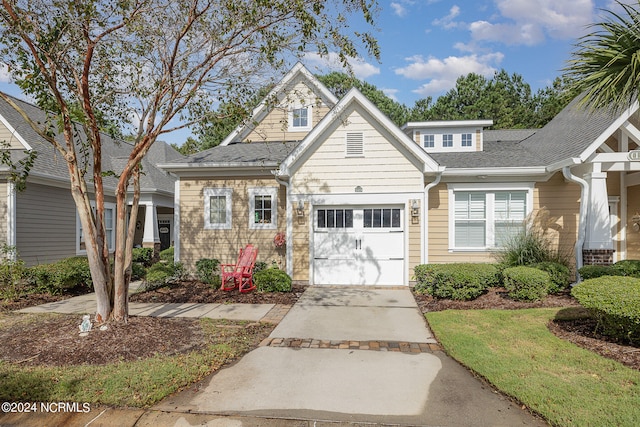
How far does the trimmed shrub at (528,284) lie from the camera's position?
7520 millimetres

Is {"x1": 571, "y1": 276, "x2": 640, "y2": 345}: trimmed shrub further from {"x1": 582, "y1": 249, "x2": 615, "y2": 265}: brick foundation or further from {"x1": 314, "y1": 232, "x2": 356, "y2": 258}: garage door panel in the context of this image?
{"x1": 314, "y1": 232, "x2": 356, "y2": 258}: garage door panel

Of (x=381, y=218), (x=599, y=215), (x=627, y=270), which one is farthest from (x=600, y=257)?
(x=381, y=218)

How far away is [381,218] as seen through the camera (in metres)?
9.83

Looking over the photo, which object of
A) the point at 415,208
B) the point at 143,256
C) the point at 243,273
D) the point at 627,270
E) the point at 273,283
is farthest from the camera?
the point at 143,256

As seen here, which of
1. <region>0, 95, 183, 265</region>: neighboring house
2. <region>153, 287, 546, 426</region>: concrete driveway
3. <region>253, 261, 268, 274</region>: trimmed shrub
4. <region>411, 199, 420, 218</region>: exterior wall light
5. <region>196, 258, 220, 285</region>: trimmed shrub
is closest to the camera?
<region>153, 287, 546, 426</region>: concrete driveway

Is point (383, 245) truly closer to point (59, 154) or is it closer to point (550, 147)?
point (550, 147)

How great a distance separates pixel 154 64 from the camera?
6559 mm

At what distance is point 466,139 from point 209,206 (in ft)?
29.8

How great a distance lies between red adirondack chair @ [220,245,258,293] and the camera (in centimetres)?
916

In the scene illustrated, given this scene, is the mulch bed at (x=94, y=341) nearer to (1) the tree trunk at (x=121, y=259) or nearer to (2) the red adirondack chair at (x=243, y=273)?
(1) the tree trunk at (x=121, y=259)

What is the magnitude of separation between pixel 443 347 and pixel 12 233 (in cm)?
1188

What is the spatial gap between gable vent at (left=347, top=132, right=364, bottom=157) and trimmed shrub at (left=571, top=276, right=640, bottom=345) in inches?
227

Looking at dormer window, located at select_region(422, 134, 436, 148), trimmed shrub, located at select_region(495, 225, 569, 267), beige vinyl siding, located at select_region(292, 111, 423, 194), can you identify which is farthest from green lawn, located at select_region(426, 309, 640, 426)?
dormer window, located at select_region(422, 134, 436, 148)

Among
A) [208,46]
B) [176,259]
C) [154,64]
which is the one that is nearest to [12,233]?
[176,259]
